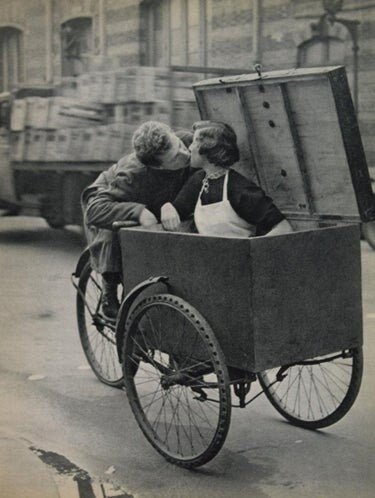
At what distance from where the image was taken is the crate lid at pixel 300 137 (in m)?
3.57

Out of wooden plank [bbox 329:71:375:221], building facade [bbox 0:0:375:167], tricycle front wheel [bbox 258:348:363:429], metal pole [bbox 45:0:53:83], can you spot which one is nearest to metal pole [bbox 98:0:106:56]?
building facade [bbox 0:0:375:167]

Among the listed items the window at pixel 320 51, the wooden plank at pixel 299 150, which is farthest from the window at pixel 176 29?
the wooden plank at pixel 299 150

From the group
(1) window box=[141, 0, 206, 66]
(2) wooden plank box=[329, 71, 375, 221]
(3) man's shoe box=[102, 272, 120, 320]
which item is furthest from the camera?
(1) window box=[141, 0, 206, 66]

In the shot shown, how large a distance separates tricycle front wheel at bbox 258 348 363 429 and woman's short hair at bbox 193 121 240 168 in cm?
88

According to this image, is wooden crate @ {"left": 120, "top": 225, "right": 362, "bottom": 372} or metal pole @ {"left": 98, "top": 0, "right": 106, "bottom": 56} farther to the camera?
metal pole @ {"left": 98, "top": 0, "right": 106, "bottom": 56}

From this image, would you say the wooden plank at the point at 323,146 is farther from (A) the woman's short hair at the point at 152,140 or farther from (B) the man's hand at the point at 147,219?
(B) the man's hand at the point at 147,219

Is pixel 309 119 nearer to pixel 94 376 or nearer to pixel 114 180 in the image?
pixel 114 180

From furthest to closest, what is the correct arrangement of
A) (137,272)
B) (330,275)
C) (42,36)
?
(42,36) < (137,272) < (330,275)

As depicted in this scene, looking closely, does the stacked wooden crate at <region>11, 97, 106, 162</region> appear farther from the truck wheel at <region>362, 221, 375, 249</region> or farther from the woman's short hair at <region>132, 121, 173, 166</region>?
the woman's short hair at <region>132, 121, 173, 166</region>

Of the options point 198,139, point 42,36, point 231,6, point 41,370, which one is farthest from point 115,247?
point 231,6

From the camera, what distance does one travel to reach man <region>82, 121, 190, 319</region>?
4.01 m

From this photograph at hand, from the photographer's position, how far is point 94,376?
4.86 meters

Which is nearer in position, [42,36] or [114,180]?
[114,180]

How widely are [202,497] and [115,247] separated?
1.36 m
